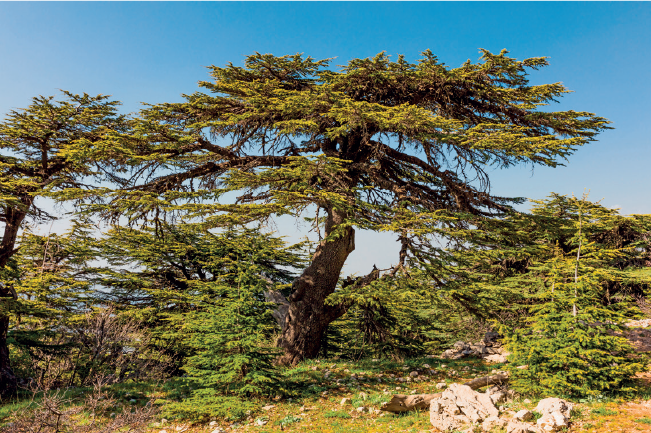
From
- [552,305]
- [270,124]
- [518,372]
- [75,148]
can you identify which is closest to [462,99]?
[270,124]

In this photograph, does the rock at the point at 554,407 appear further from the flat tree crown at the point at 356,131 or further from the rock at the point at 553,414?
the flat tree crown at the point at 356,131

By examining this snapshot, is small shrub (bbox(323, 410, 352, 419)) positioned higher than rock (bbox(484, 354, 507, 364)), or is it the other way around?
rock (bbox(484, 354, 507, 364))

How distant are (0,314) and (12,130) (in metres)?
5.66

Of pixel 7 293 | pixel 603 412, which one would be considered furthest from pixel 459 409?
pixel 7 293

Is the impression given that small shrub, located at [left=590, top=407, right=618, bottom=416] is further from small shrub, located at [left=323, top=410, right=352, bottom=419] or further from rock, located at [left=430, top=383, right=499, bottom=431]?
small shrub, located at [left=323, top=410, right=352, bottom=419]

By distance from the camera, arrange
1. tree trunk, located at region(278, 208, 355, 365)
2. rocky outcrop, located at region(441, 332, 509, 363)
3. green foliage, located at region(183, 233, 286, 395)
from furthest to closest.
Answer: rocky outcrop, located at region(441, 332, 509, 363)
tree trunk, located at region(278, 208, 355, 365)
green foliage, located at region(183, 233, 286, 395)

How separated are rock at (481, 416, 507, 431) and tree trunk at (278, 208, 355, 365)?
600 cm

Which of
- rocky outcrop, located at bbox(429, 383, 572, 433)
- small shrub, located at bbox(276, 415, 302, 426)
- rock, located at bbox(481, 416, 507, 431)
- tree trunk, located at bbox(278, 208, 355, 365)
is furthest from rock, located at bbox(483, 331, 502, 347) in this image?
small shrub, located at bbox(276, 415, 302, 426)

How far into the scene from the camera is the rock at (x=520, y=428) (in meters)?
5.61

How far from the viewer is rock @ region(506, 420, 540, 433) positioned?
221 inches

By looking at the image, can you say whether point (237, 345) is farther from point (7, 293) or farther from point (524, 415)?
point (7, 293)

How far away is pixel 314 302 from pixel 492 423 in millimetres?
6403

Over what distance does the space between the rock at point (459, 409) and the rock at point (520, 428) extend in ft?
2.53

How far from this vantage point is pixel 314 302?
38.4ft
